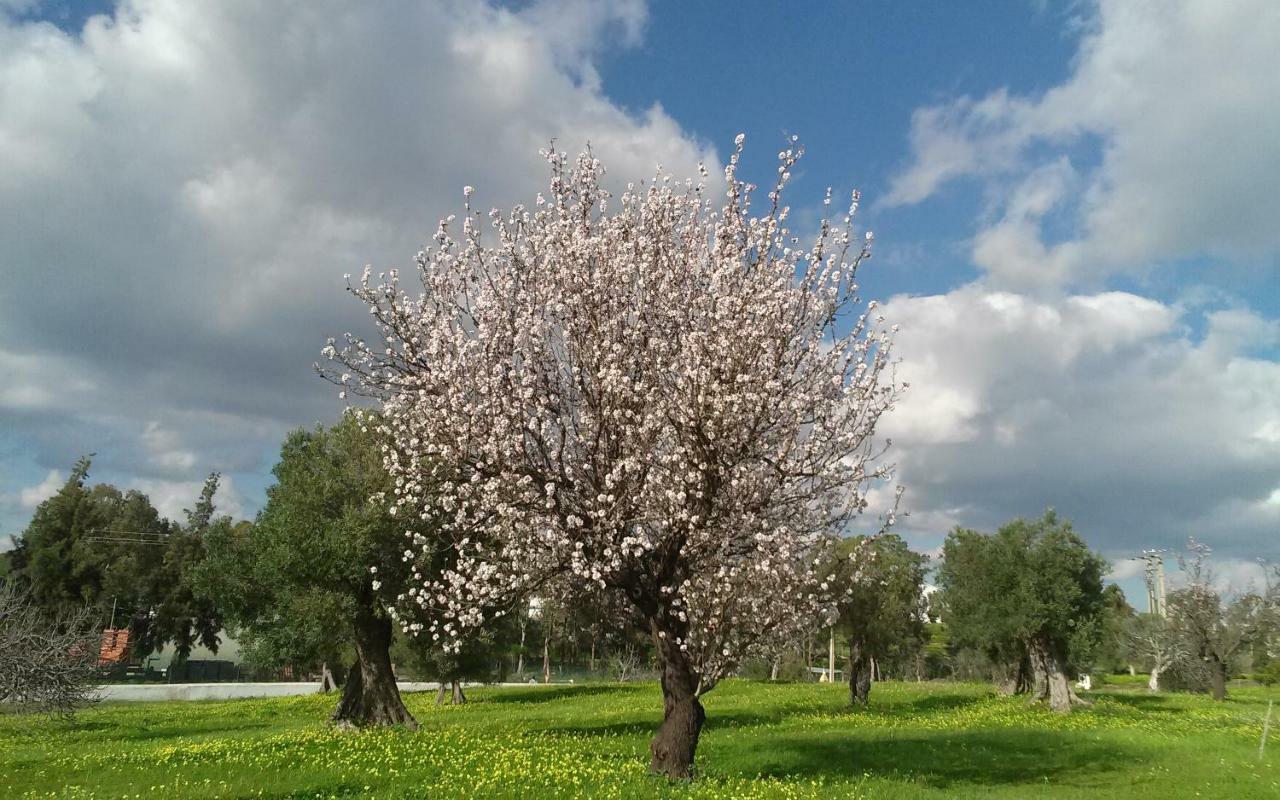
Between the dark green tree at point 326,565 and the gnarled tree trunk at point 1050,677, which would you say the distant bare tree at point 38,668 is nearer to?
the dark green tree at point 326,565

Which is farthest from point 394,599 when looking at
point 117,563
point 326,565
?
point 117,563

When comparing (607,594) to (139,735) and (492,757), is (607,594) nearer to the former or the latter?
(492,757)

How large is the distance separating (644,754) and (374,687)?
1467cm

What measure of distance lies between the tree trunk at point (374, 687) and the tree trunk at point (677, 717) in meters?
18.6

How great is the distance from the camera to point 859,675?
147 ft

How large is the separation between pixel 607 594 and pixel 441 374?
6.53m

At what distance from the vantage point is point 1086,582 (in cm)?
4703

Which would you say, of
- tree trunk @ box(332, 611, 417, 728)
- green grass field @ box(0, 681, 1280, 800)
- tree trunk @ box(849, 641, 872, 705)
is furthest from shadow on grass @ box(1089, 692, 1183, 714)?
tree trunk @ box(332, 611, 417, 728)

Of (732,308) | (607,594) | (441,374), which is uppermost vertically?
(732,308)

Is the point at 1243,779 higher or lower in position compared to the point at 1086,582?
lower

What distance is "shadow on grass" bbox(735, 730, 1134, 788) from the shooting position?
71.0 feet

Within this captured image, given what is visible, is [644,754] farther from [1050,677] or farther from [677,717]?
[1050,677]

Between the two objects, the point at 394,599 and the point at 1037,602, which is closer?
the point at 394,599

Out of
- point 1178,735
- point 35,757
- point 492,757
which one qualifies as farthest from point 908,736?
point 35,757
